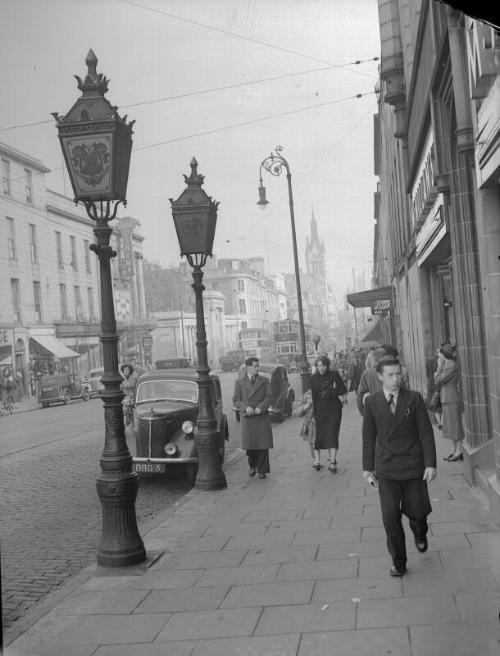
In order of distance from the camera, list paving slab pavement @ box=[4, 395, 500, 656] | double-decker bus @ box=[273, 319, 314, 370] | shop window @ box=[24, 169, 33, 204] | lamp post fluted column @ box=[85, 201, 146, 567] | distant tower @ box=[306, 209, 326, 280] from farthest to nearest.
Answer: distant tower @ box=[306, 209, 326, 280] → double-decker bus @ box=[273, 319, 314, 370] → shop window @ box=[24, 169, 33, 204] → lamp post fluted column @ box=[85, 201, 146, 567] → paving slab pavement @ box=[4, 395, 500, 656]

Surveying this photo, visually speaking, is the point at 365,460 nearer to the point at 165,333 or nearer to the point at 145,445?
the point at 145,445

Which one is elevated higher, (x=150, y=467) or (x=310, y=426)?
(x=310, y=426)

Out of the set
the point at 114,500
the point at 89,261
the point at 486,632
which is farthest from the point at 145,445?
the point at 89,261

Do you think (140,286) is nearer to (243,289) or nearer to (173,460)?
(243,289)

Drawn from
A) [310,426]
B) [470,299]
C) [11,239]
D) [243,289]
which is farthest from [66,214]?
[243,289]

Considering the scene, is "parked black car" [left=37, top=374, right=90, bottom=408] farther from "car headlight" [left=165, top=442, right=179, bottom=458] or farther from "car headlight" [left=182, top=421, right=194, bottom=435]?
"car headlight" [left=165, top=442, right=179, bottom=458]

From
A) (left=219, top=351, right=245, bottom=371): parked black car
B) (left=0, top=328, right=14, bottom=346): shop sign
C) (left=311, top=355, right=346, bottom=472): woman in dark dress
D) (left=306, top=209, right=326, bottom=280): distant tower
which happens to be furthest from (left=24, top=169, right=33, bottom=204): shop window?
(left=306, top=209, right=326, bottom=280): distant tower

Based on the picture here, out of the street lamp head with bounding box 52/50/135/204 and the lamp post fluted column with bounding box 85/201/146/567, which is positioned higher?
the street lamp head with bounding box 52/50/135/204

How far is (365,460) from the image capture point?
5.59 metres

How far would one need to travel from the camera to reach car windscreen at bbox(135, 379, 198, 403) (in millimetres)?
12070

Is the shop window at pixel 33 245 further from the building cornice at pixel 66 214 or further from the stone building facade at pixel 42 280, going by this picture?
the building cornice at pixel 66 214

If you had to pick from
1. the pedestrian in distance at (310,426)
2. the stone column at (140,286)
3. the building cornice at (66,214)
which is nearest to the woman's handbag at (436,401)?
the pedestrian in distance at (310,426)

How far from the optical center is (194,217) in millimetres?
9930

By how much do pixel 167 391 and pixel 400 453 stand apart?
7285mm
